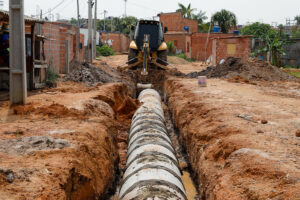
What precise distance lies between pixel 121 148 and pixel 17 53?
328 cm

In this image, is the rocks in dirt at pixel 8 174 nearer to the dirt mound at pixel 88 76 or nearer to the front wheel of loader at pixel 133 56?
the dirt mound at pixel 88 76

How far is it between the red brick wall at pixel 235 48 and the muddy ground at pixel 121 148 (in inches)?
524

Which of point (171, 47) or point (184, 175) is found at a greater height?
point (171, 47)

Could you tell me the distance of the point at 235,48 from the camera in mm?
21641

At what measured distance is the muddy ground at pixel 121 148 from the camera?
3.41 meters

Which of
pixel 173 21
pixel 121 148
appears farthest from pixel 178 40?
pixel 121 148

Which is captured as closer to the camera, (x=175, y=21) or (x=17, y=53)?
(x=17, y=53)

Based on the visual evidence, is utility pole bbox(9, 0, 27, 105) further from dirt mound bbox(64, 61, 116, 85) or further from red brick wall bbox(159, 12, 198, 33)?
red brick wall bbox(159, 12, 198, 33)

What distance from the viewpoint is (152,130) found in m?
6.44

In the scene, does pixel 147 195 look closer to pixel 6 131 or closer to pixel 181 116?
pixel 6 131

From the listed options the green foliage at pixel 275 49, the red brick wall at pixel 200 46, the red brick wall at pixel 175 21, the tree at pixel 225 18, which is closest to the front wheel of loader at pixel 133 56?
the green foliage at pixel 275 49

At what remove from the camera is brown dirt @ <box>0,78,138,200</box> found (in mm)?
3260

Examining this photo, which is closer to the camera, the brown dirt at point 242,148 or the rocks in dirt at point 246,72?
the brown dirt at point 242,148

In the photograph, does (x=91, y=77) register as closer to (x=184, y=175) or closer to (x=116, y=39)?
(x=184, y=175)
